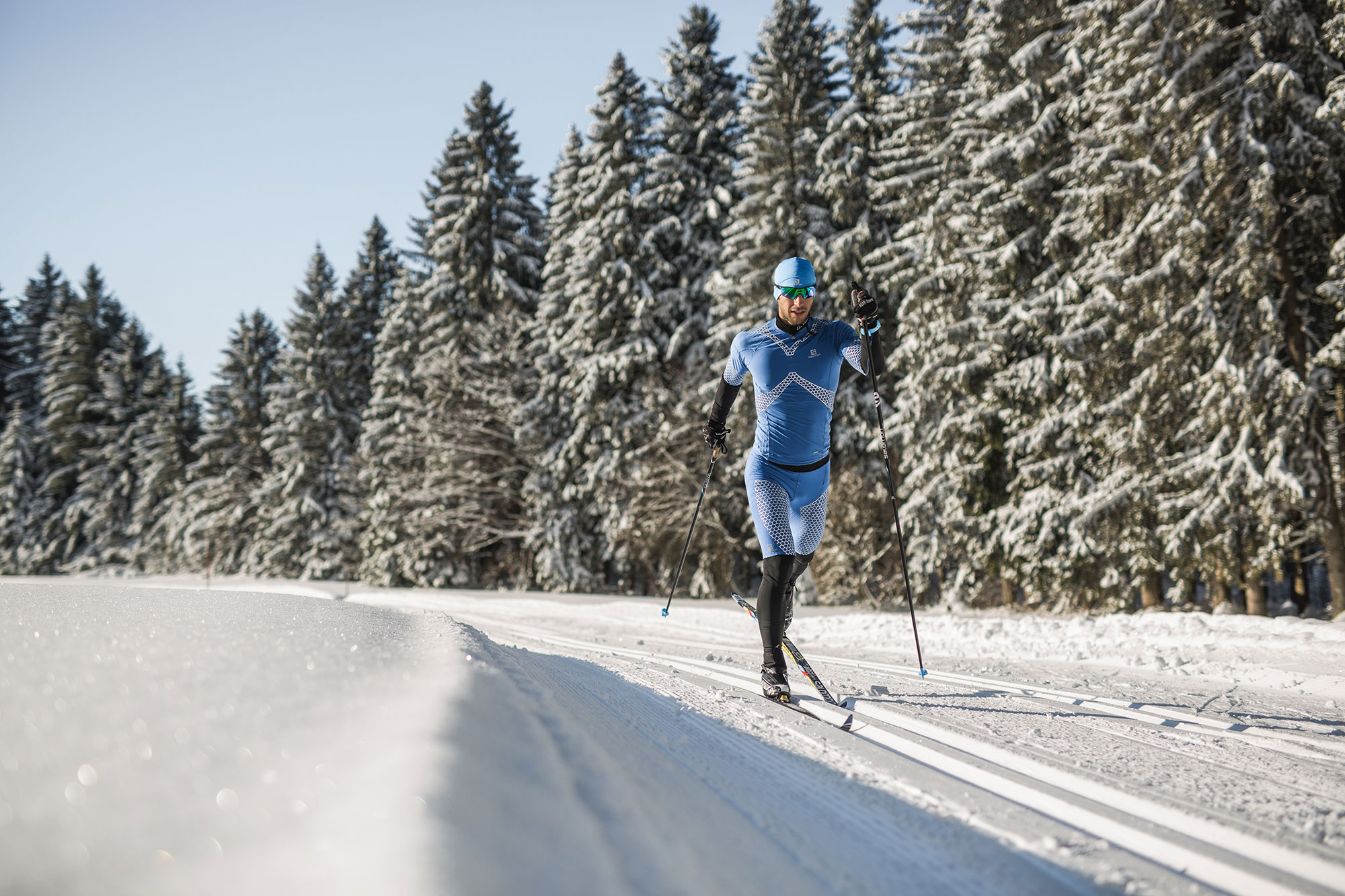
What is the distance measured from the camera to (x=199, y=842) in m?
1.03

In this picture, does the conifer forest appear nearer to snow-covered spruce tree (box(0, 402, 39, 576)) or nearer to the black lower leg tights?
the black lower leg tights

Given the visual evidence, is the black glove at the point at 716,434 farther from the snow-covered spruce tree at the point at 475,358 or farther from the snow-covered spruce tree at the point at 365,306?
the snow-covered spruce tree at the point at 365,306

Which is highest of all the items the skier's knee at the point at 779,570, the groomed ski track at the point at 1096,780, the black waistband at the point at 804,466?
the black waistband at the point at 804,466

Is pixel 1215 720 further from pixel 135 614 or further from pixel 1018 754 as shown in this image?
pixel 135 614

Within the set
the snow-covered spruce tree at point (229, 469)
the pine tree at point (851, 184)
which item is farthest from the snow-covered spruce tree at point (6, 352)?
the pine tree at point (851, 184)

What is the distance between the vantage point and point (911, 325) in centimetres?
1541

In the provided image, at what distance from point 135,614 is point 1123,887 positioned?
3112 mm

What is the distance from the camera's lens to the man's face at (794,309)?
3865 mm

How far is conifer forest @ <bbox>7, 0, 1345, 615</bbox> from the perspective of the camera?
31.3 ft

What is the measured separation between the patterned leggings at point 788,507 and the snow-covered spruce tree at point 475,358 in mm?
18844

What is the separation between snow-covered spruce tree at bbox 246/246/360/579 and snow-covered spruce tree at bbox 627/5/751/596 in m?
15.5

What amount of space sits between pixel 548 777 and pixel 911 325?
15.2 meters

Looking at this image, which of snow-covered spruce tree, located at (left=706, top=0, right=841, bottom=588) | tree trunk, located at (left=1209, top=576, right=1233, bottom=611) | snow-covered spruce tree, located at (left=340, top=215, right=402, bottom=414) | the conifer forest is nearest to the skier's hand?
the conifer forest

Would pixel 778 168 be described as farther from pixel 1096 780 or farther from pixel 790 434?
pixel 1096 780
